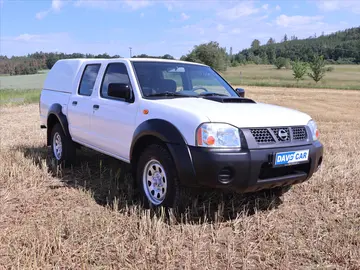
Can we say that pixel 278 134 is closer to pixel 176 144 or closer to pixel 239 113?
pixel 239 113

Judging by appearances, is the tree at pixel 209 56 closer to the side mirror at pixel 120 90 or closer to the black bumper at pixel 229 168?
the side mirror at pixel 120 90

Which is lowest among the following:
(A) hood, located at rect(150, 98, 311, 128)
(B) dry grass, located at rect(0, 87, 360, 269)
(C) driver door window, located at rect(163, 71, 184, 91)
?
(B) dry grass, located at rect(0, 87, 360, 269)

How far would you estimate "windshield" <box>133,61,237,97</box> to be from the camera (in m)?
4.43

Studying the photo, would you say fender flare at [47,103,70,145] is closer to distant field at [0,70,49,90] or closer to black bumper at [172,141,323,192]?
black bumper at [172,141,323,192]

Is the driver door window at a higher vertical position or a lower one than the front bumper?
higher

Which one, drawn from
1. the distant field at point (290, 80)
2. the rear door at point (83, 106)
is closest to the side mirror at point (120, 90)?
the rear door at point (83, 106)

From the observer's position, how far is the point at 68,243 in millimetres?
3178

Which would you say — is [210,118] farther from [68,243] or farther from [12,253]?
[12,253]

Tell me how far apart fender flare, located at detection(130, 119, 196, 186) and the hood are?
24 centimetres

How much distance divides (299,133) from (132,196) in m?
2.17

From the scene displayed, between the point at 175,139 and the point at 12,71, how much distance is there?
80693 mm

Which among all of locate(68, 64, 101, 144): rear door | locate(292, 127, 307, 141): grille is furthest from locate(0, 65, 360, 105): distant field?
locate(292, 127, 307, 141): grille

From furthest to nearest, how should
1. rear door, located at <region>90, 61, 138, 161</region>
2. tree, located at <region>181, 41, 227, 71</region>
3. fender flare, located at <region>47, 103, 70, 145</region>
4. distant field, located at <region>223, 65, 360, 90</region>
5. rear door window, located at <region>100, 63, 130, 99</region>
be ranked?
tree, located at <region>181, 41, 227, 71</region> < distant field, located at <region>223, 65, 360, 90</region> < fender flare, located at <region>47, 103, 70, 145</region> < rear door window, located at <region>100, 63, 130, 99</region> < rear door, located at <region>90, 61, 138, 161</region>

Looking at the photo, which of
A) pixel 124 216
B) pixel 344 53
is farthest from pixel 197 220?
pixel 344 53
